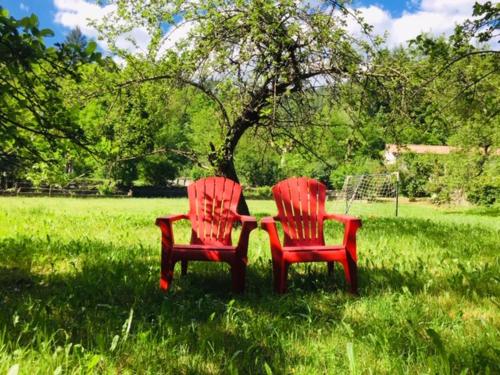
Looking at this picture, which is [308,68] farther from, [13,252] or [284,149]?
[13,252]

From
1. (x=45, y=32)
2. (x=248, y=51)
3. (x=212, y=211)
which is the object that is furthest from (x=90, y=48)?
(x=248, y=51)

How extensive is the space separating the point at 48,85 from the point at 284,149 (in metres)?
5.94

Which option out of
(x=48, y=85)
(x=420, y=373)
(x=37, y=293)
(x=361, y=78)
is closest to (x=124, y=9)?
(x=361, y=78)

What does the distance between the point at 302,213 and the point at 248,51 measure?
3978 millimetres

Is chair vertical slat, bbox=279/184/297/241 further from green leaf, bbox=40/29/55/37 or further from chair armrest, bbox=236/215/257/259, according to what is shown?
green leaf, bbox=40/29/55/37

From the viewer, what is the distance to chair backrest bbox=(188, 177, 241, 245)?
4.90 metres

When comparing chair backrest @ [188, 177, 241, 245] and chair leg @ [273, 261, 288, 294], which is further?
chair backrest @ [188, 177, 241, 245]

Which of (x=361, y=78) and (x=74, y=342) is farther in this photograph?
(x=361, y=78)

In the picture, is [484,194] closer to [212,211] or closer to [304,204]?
[304,204]

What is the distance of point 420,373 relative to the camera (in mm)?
2285

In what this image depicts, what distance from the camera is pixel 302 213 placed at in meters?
4.94

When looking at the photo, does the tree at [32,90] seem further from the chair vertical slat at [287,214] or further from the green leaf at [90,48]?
the chair vertical slat at [287,214]

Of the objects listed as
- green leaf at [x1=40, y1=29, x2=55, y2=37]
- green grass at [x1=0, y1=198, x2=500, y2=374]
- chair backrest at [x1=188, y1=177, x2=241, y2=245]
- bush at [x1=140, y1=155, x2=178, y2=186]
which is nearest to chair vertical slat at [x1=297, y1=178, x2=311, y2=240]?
green grass at [x1=0, y1=198, x2=500, y2=374]

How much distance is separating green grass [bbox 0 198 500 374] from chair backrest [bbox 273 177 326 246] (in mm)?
345
